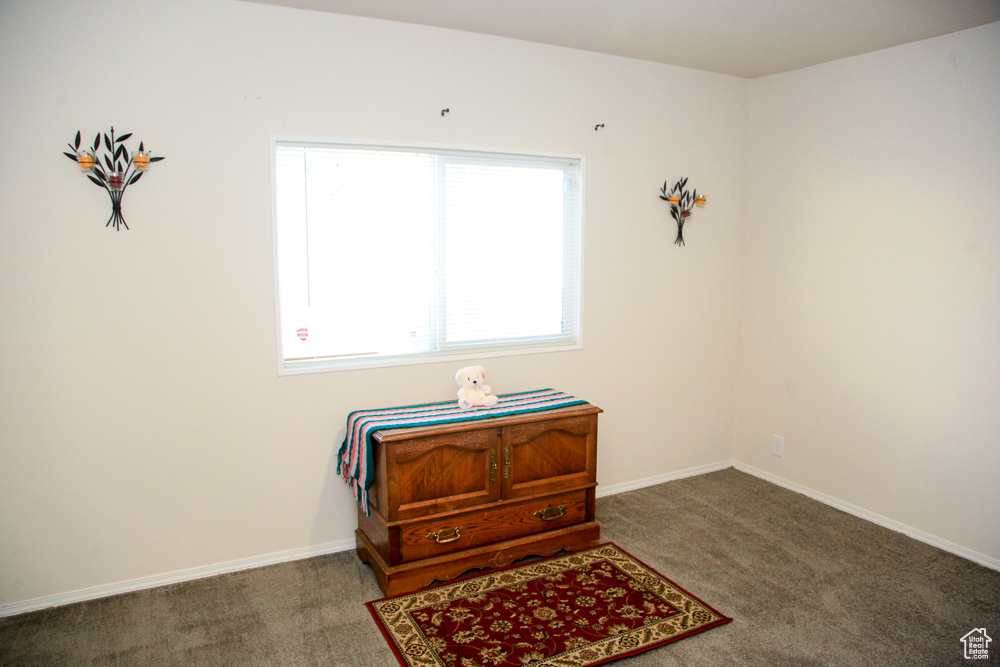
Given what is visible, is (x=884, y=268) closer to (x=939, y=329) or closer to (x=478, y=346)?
(x=939, y=329)

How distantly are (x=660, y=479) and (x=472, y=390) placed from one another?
163 centimetres

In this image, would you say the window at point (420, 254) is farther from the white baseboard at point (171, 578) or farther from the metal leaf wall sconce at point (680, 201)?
the white baseboard at point (171, 578)

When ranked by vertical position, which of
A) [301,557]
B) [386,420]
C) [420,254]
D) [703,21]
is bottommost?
[301,557]

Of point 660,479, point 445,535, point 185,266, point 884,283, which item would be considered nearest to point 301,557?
point 445,535

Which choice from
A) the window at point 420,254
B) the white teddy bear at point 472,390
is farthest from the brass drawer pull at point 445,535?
the window at point 420,254

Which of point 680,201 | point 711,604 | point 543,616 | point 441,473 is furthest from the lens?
point 680,201

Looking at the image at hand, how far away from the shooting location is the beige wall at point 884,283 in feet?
9.41

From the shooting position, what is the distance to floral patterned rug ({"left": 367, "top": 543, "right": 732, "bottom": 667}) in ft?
7.23

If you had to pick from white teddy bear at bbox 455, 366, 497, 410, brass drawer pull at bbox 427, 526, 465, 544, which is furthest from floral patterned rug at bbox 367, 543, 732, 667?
white teddy bear at bbox 455, 366, 497, 410

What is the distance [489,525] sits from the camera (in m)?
2.78

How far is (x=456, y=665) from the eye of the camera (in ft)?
7.02

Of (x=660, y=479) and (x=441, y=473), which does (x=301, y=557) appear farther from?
(x=660, y=479)

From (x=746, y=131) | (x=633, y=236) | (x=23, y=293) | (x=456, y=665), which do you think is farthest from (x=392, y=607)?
(x=746, y=131)

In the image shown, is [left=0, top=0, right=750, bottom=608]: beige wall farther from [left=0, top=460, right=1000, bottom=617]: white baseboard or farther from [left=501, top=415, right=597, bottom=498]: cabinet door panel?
[left=501, top=415, right=597, bottom=498]: cabinet door panel
